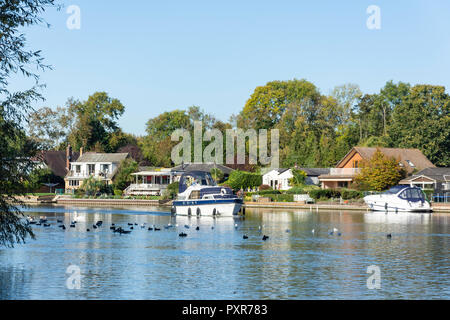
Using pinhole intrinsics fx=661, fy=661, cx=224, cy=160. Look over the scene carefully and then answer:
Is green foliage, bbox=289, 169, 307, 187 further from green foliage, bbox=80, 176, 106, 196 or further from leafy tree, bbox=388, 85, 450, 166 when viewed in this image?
green foliage, bbox=80, 176, 106, 196

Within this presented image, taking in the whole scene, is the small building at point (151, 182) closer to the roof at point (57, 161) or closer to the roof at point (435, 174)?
the roof at point (57, 161)

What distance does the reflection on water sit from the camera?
981 inches

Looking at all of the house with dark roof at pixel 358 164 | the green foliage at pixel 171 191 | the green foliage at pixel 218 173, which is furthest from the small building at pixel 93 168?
the house with dark roof at pixel 358 164

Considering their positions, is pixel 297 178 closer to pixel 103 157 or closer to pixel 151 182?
pixel 151 182

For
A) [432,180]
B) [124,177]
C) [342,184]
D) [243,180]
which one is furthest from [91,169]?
[432,180]

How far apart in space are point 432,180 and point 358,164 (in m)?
12.8

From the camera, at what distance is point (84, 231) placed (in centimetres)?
5069

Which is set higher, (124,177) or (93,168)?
(93,168)

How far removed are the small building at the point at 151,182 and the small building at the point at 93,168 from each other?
293 inches

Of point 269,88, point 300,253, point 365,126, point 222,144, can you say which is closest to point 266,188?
point 222,144

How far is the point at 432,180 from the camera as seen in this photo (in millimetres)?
86562

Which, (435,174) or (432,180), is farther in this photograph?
(435,174)

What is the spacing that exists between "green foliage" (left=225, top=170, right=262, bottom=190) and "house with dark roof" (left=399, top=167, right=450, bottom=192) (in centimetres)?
2663

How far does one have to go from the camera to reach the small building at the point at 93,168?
123m
